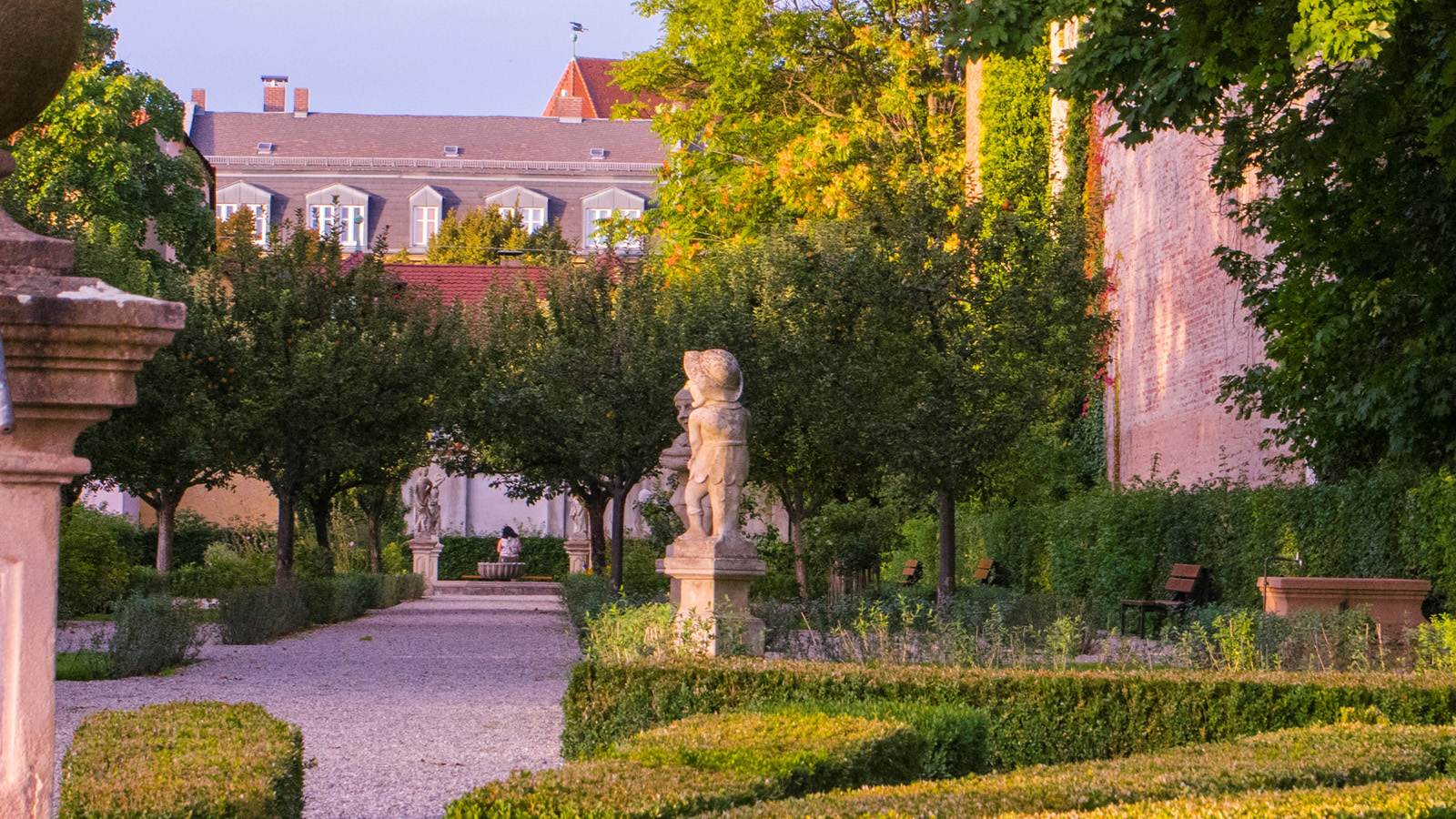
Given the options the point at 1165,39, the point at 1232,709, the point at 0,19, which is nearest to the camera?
the point at 0,19

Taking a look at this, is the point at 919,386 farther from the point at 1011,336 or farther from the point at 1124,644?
the point at 1124,644

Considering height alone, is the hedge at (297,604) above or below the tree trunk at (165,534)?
below

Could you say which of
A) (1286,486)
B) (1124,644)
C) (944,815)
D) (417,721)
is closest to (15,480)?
(944,815)

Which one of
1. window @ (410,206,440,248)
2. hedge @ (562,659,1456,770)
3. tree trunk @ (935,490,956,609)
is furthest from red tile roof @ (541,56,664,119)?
hedge @ (562,659,1456,770)

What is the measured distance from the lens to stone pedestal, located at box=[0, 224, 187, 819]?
2.93 m

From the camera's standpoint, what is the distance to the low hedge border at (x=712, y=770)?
4082 millimetres

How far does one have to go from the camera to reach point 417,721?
382 inches

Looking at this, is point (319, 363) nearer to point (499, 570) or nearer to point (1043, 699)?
point (1043, 699)

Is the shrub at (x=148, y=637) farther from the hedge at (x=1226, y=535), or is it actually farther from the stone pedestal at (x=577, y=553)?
the stone pedestal at (x=577, y=553)

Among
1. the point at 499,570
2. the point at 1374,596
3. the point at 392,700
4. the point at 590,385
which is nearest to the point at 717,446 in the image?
the point at 392,700

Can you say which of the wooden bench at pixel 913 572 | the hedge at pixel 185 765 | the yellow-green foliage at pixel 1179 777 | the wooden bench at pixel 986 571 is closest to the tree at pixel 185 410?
the wooden bench at pixel 913 572

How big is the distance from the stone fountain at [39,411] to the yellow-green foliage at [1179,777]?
6.25 feet

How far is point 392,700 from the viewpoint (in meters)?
11.0

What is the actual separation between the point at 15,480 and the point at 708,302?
1635 centimetres
